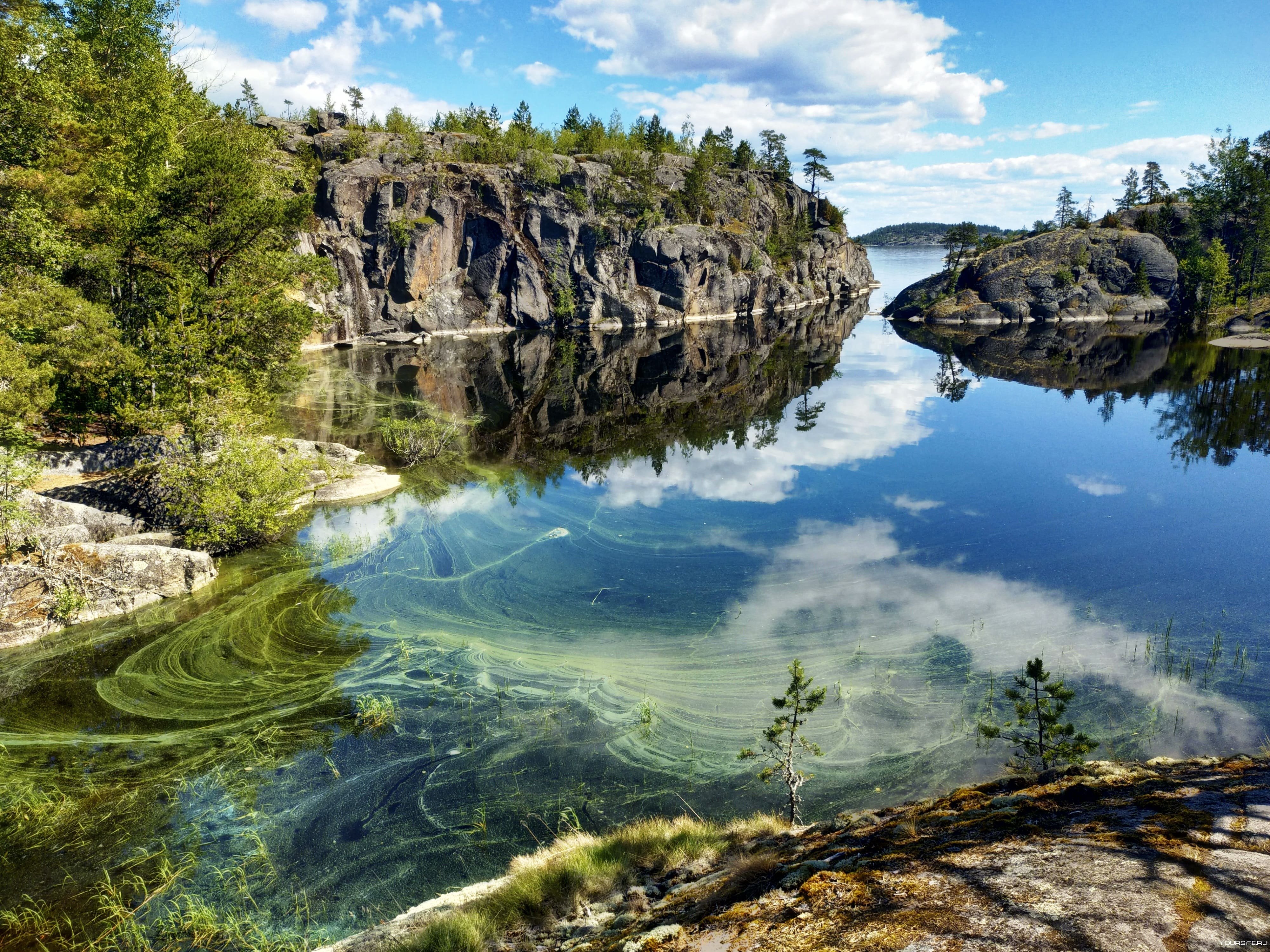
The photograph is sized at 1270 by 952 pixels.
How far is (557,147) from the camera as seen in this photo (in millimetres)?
93062

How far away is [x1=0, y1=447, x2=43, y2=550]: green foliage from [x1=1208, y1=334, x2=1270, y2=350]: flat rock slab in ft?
238

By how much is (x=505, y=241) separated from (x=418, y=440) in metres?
51.9

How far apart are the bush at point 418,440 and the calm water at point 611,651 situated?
1.37 m

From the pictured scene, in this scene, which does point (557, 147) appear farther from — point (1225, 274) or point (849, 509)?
point (849, 509)

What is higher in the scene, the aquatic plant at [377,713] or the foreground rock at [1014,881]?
the foreground rock at [1014,881]

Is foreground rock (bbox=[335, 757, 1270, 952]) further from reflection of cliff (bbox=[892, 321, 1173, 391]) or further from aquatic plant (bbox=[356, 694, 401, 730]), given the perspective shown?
reflection of cliff (bbox=[892, 321, 1173, 391])

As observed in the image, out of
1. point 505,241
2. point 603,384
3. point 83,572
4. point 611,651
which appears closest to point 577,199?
point 505,241

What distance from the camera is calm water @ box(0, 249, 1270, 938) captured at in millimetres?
8523

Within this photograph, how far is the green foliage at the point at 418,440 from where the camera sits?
972 inches

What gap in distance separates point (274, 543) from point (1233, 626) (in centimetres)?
2212

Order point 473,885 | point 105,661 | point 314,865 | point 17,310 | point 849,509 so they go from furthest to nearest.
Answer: point 849,509
point 17,310
point 105,661
point 314,865
point 473,885

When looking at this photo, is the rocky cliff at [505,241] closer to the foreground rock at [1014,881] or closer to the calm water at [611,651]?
the calm water at [611,651]

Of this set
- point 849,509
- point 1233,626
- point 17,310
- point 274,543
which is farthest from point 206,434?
point 1233,626

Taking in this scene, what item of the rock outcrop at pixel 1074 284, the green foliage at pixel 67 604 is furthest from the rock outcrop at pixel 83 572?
the rock outcrop at pixel 1074 284
